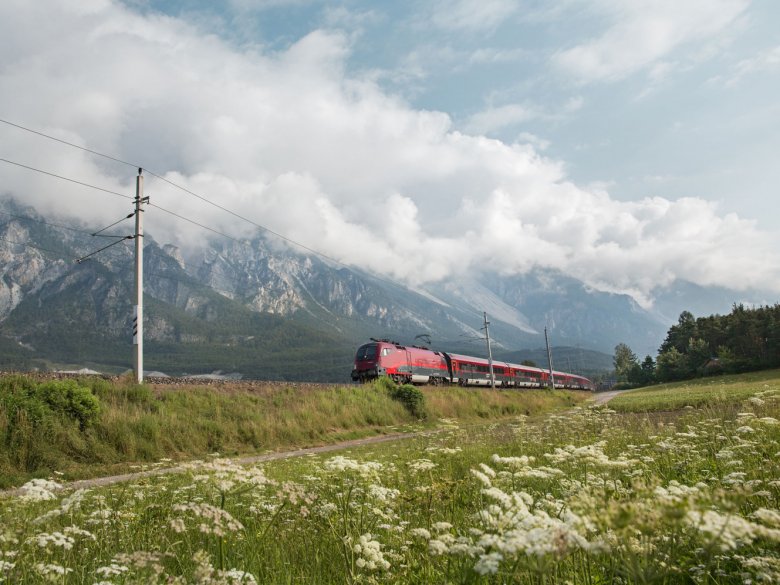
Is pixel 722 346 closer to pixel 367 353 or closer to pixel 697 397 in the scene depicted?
pixel 697 397

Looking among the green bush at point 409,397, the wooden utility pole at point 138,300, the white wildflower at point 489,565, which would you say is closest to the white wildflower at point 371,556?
the white wildflower at point 489,565

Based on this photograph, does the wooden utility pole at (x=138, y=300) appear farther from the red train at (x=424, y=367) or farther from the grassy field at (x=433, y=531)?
the red train at (x=424, y=367)

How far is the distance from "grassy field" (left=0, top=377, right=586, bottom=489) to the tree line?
75.9 metres

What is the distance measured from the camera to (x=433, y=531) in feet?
11.7

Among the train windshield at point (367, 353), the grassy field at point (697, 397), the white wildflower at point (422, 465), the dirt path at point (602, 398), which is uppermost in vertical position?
the train windshield at point (367, 353)

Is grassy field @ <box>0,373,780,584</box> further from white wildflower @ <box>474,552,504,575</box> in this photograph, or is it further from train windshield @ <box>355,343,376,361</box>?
train windshield @ <box>355,343,376,361</box>

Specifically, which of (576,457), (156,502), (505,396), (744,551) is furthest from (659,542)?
(505,396)

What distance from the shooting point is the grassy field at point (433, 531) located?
5.93ft

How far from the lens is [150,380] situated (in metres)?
21.9

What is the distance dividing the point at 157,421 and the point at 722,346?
9765cm

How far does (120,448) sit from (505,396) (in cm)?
3210

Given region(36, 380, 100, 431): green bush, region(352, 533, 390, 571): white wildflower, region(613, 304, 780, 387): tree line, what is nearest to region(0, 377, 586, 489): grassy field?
region(36, 380, 100, 431): green bush

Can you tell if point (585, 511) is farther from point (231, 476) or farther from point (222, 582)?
point (231, 476)

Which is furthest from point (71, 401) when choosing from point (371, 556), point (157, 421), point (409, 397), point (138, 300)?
point (409, 397)
